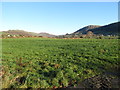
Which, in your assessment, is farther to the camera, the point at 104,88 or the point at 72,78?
the point at 72,78

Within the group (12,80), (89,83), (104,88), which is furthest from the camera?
(12,80)

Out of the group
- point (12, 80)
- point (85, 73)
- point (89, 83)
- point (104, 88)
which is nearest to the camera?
point (104, 88)

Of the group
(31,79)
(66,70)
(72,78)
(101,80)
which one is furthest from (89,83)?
(31,79)

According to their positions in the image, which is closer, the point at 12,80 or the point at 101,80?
the point at 101,80

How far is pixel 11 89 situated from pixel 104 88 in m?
4.49

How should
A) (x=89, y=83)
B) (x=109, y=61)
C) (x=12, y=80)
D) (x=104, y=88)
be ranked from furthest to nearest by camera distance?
1. (x=109, y=61)
2. (x=12, y=80)
3. (x=89, y=83)
4. (x=104, y=88)

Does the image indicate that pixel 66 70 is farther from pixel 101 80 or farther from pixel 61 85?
pixel 101 80

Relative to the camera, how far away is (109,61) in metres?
9.67

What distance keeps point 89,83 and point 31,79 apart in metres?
3.23

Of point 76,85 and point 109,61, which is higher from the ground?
point 109,61

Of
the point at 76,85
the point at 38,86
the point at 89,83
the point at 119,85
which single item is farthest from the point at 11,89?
the point at 119,85

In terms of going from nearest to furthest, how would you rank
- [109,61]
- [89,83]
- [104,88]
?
1. [104,88]
2. [89,83]
3. [109,61]

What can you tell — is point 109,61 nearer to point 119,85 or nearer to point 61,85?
point 119,85

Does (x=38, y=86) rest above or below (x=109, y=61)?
below
